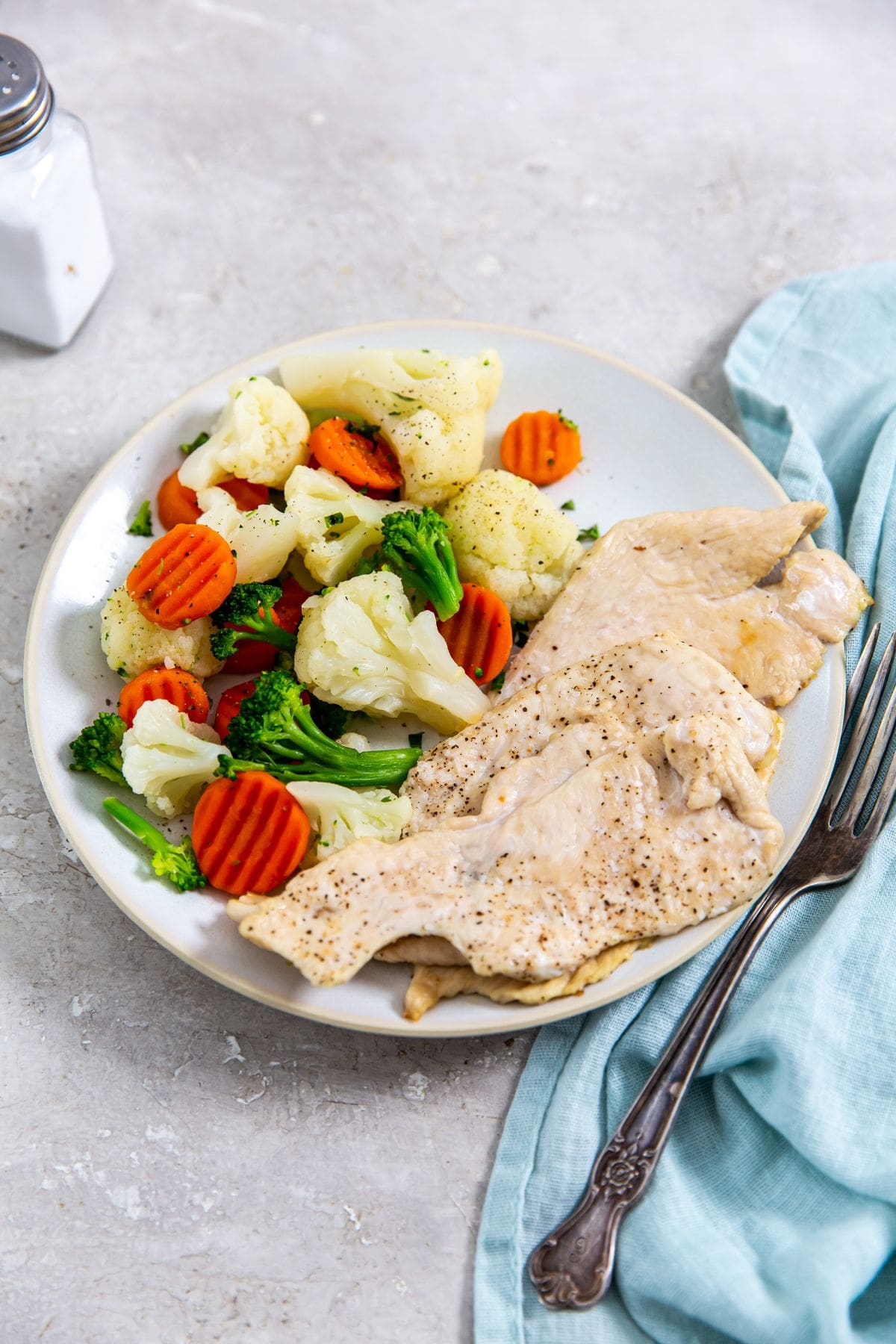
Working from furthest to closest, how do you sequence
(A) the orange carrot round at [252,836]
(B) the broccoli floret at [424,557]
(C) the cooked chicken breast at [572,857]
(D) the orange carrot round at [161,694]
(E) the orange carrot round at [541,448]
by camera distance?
(E) the orange carrot round at [541,448] → (B) the broccoli floret at [424,557] → (D) the orange carrot round at [161,694] → (A) the orange carrot round at [252,836] → (C) the cooked chicken breast at [572,857]

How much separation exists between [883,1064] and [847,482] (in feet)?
6.94

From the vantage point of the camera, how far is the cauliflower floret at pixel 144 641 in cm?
351

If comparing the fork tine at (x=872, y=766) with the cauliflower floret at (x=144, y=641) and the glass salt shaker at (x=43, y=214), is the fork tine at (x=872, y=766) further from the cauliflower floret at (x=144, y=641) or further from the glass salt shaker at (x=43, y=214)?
the glass salt shaker at (x=43, y=214)

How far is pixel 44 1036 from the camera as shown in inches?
131

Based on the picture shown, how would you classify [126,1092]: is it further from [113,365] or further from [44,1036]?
[113,365]

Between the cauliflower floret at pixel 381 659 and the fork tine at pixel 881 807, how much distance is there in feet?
3.82

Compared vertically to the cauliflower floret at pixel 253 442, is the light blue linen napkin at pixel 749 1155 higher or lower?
lower

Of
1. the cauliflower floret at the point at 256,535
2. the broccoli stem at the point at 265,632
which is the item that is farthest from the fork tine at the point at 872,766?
the cauliflower floret at the point at 256,535

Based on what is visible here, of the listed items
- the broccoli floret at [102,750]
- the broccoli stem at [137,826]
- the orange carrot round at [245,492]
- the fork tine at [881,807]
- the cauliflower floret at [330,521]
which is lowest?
the broccoli stem at [137,826]

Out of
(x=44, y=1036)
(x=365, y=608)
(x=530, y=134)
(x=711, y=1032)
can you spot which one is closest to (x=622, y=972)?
(x=711, y=1032)

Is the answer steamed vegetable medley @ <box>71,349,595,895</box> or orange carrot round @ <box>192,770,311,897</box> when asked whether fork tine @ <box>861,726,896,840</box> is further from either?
orange carrot round @ <box>192,770,311,897</box>

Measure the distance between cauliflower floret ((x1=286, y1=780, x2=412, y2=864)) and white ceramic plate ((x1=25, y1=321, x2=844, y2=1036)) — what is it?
0.33 m

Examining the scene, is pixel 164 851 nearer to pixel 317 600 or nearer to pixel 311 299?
pixel 317 600

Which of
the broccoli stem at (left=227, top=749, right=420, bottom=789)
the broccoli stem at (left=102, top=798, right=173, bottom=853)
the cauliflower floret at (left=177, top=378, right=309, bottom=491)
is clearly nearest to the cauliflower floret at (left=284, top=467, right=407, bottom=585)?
the cauliflower floret at (left=177, top=378, right=309, bottom=491)
